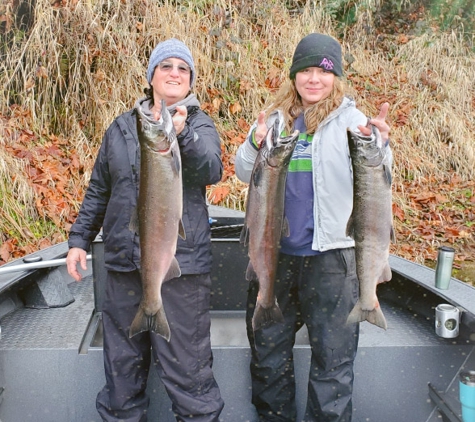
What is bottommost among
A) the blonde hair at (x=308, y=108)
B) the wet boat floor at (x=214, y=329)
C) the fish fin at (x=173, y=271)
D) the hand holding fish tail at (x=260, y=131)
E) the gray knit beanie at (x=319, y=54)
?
the wet boat floor at (x=214, y=329)

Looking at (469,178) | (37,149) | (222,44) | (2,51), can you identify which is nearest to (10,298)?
(37,149)

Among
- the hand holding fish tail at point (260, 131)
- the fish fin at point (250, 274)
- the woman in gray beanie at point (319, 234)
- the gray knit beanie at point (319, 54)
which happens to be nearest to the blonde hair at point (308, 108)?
the woman in gray beanie at point (319, 234)

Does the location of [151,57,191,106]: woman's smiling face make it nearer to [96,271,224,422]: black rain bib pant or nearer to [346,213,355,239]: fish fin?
[96,271,224,422]: black rain bib pant

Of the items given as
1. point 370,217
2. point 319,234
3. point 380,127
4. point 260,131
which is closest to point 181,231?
point 260,131

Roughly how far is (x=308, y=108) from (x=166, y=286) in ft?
3.76

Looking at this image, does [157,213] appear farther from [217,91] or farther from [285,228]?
[217,91]

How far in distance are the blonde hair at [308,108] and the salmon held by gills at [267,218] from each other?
38 centimetres

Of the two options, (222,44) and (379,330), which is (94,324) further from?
(222,44)

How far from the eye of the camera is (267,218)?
8.39ft

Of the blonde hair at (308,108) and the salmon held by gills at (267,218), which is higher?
the blonde hair at (308,108)

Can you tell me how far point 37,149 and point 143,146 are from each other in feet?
17.9

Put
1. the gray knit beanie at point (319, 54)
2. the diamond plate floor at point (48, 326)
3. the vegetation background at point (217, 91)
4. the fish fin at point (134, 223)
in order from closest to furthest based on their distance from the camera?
the fish fin at point (134, 223), the gray knit beanie at point (319, 54), the diamond plate floor at point (48, 326), the vegetation background at point (217, 91)

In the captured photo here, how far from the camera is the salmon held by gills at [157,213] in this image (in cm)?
222

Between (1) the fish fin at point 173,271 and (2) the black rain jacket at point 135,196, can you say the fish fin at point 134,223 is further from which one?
(1) the fish fin at point 173,271
